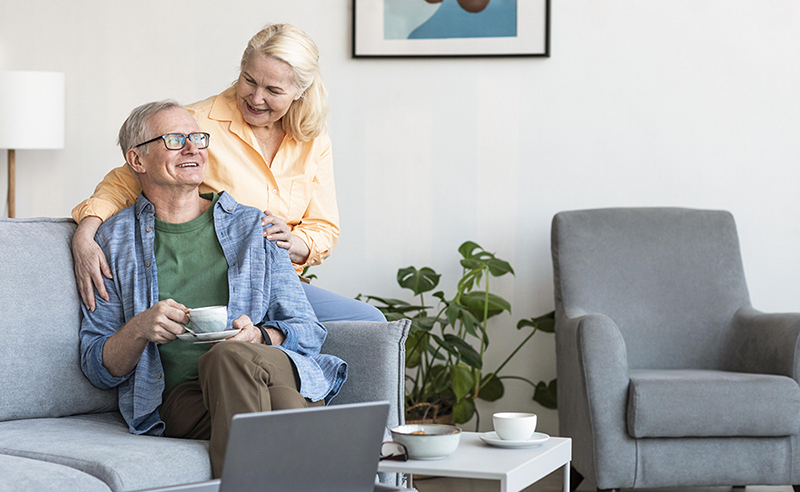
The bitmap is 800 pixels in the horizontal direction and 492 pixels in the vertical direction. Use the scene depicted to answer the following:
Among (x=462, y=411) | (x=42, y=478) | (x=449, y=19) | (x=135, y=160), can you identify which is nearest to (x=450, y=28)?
(x=449, y=19)

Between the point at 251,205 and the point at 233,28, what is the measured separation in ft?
5.41

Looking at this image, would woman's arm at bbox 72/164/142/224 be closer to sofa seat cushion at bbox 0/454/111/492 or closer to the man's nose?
the man's nose

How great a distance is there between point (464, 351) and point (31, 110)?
1.93 metres

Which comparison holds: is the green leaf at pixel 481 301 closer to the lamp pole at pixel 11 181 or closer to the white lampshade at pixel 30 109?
the white lampshade at pixel 30 109

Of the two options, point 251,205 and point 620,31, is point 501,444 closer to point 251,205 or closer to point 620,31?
point 251,205

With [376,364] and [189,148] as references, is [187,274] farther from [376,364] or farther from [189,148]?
[376,364]

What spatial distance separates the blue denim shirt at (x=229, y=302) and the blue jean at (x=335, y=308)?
14cm

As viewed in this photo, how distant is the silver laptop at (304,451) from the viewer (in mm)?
1145

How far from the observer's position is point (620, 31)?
11.4ft

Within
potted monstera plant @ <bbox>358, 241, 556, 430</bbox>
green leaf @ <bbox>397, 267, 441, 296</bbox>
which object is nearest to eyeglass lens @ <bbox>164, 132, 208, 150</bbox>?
potted monstera plant @ <bbox>358, 241, 556, 430</bbox>

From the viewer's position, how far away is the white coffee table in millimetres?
1459

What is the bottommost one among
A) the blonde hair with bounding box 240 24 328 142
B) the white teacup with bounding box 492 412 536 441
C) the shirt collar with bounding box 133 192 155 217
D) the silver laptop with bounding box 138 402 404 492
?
the white teacup with bounding box 492 412 536 441

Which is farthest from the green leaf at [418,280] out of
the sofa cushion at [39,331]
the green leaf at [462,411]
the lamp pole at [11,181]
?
the lamp pole at [11,181]

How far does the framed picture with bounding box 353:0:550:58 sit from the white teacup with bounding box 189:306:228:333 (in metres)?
2.12
